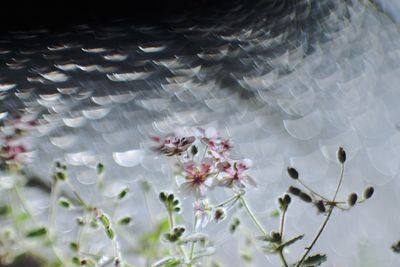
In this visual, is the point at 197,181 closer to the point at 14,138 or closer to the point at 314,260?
the point at 314,260

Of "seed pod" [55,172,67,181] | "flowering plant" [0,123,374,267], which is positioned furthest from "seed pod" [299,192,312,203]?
"seed pod" [55,172,67,181]

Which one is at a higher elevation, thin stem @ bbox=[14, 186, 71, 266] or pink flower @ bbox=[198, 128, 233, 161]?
pink flower @ bbox=[198, 128, 233, 161]

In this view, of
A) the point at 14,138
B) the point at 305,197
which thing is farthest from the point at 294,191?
the point at 14,138

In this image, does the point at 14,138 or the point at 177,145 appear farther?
the point at 14,138

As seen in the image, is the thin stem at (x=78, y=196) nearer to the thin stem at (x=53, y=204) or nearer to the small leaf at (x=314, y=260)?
the thin stem at (x=53, y=204)

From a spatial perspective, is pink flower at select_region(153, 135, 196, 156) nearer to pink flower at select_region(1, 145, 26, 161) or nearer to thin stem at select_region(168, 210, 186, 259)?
thin stem at select_region(168, 210, 186, 259)

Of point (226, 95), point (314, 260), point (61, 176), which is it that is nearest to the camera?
point (314, 260)
